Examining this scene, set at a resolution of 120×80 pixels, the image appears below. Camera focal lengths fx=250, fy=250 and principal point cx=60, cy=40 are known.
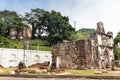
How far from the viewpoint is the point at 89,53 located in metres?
27.1

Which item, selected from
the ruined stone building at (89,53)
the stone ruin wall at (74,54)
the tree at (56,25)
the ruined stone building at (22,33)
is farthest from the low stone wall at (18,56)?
the ruined stone building at (89,53)

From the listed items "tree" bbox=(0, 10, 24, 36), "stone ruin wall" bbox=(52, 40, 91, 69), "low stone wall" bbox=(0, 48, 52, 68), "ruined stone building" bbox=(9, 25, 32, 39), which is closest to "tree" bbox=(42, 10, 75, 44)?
"ruined stone building" bbox=(9, 25, 32, 39)

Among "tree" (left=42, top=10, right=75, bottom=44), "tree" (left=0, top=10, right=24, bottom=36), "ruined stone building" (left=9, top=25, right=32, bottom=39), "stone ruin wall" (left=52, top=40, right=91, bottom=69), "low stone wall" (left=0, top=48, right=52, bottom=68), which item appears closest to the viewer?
"stone ruin wall" (left=52, top=40, right=91, bottom=69)

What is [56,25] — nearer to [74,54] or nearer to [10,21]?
[10,21]

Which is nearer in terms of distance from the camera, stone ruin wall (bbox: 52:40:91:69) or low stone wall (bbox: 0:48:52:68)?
stone ruin wall (bbox: 52:40:91:69)

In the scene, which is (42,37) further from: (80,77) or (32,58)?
(80,77)

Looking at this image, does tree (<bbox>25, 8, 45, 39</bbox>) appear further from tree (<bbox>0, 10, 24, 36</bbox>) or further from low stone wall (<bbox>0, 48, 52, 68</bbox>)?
low stone wall (<bbox>0, 48, 52, 68</bbox>)

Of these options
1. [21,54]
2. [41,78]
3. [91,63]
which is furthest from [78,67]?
[21,54]

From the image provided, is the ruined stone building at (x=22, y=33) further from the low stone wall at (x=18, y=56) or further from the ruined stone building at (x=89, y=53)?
the ruined stone building at (x=89, y=53)

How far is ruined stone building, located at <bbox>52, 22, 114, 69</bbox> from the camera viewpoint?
2700cm

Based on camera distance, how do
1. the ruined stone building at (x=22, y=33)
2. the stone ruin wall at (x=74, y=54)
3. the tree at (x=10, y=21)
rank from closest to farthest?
the stone ruin wall at (x=74, y=54) < the tree at (x=10, y=21) < the ruined stone building at (x=22, y=33)

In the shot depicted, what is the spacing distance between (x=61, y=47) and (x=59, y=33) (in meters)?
47.1

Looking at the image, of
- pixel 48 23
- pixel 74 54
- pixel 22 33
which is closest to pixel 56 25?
pixel 48 23

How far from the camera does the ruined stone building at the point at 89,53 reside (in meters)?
27.0
